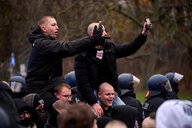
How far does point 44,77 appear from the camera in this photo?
548 cm

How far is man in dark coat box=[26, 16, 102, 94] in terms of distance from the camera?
5188mm

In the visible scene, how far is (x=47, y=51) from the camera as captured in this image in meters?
5.30

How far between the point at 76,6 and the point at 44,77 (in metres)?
14.9

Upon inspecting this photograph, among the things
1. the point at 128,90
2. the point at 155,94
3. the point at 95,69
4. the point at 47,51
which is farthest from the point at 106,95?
the point at 128,90

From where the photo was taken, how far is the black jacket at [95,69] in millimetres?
5605

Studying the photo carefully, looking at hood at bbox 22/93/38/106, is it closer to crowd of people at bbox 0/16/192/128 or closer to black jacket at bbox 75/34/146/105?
crowd of people at bbox 0/16/192/128

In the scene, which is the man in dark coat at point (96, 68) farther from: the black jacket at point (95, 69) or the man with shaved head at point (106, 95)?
the man with shaved head at point (106, 95)

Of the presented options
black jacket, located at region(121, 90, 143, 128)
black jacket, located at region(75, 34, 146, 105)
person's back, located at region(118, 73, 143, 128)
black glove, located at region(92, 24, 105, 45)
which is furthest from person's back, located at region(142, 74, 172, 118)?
black glove, located at region(92, 24, 105, 45)

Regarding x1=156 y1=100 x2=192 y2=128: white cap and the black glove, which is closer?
x1=156 y1=100 x2=192 y2=128: white cap

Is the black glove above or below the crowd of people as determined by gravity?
above

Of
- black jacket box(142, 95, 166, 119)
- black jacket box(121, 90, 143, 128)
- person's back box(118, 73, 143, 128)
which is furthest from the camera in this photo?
person's back box(118, 73, 143, 128)

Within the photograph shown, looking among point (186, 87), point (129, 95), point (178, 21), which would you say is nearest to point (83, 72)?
point (129, 95)

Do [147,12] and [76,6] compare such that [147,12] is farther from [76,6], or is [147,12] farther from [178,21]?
[76,6]

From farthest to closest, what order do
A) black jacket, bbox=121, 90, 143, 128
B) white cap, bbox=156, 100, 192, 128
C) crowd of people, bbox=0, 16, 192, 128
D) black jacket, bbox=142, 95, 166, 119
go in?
black jacket, bbox=121, 90, 143, 128, black jacket, bbox=142, 95, 166, 119, crowd of people, bbox=0, 16, 192, 128, white cap, bbox=156, 100, 192, 128
